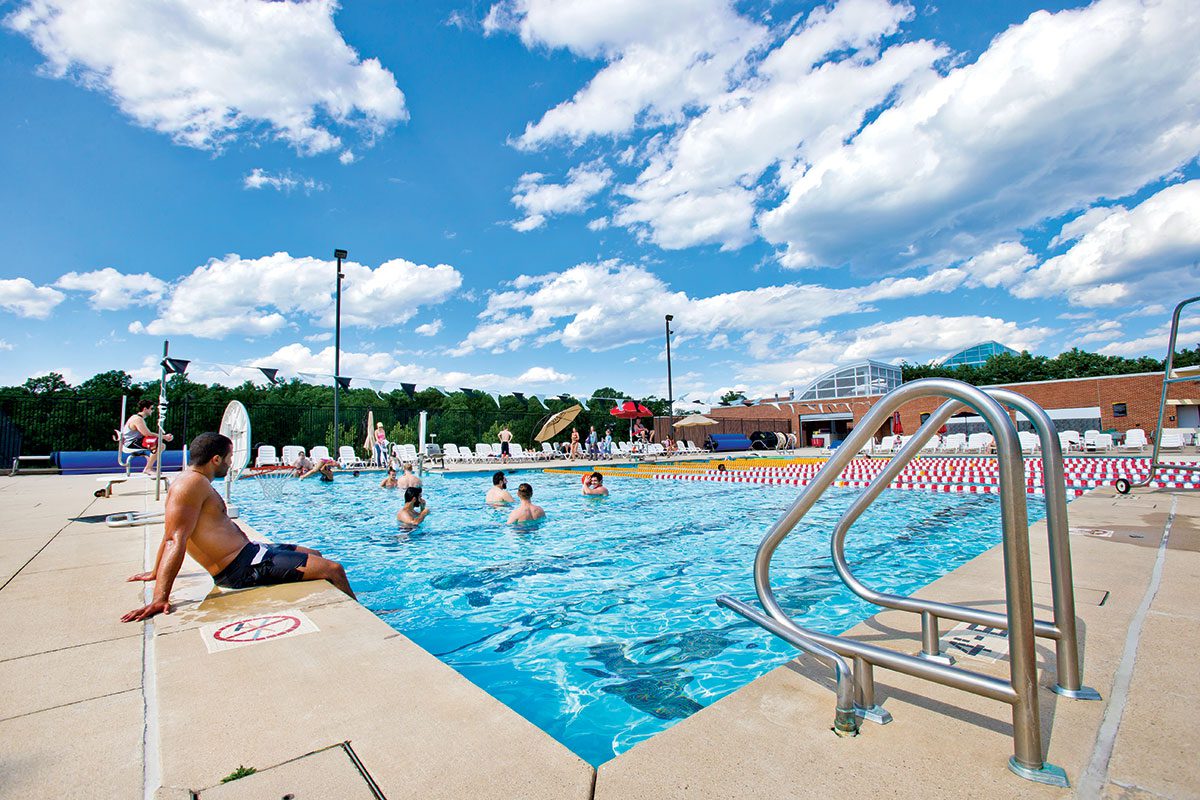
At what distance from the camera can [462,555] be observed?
6082mm

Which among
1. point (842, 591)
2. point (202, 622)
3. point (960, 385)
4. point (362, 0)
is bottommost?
point (842, 591)

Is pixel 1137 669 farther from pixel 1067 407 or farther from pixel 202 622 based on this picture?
pixel 1067 407

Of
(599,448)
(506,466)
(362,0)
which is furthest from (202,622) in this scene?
(599,448)

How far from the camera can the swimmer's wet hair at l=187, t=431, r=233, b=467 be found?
3.12 meters

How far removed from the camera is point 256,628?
2561 millimetres

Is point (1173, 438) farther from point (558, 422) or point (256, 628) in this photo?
point (256, 628)

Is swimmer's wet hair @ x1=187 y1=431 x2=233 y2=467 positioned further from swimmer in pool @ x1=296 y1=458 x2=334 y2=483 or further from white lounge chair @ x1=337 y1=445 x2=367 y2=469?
white lounge chair @ x1=337 y1=445 x2=367 y2=469

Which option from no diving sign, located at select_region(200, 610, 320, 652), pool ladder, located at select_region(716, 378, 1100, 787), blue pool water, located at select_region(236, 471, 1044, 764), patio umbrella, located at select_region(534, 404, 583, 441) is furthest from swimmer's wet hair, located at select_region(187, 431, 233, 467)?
patio umbrella, located at select_region(534, 404, 583, 441)

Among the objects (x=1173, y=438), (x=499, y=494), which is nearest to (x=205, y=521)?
(x=499, y=494)

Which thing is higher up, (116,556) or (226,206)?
(226,206)

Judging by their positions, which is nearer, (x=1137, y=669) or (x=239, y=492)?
(x=1137, y=669)

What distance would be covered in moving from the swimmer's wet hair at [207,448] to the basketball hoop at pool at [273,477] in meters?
10.8

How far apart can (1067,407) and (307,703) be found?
119 ft

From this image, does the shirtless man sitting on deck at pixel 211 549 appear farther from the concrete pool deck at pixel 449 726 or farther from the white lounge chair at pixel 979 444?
the white lounge chair at pixel 979 444
